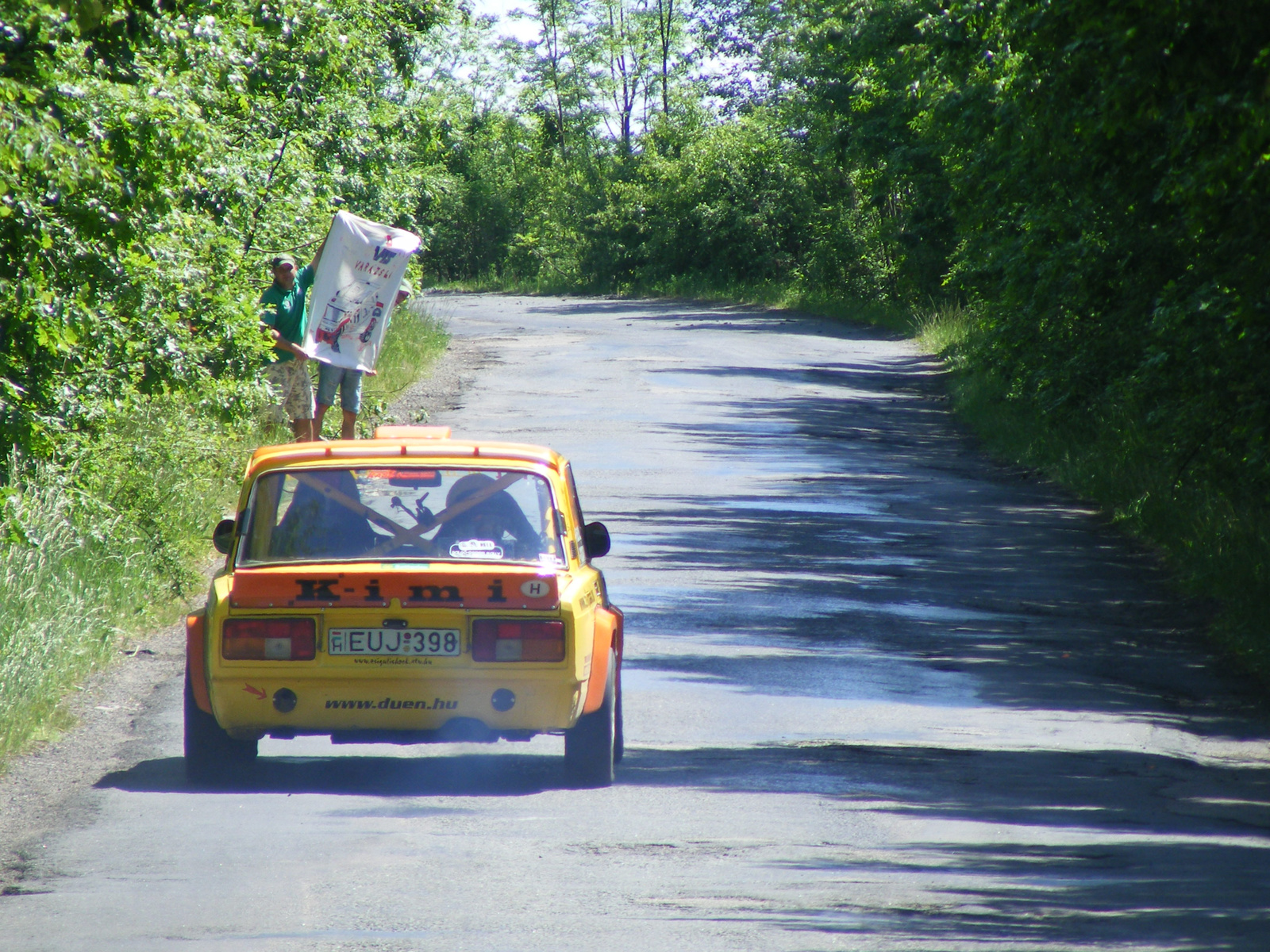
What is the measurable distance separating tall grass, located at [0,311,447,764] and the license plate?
192 cm

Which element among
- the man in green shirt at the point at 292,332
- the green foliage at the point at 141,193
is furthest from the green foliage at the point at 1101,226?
the man in green shirt at the point at 292,332

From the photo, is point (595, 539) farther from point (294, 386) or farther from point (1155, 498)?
point (1155, 498)

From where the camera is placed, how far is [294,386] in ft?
54.4

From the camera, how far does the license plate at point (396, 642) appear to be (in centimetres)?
711

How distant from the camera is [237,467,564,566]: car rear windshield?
7523 millimetres

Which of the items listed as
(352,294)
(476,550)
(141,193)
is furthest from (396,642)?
(352,294)

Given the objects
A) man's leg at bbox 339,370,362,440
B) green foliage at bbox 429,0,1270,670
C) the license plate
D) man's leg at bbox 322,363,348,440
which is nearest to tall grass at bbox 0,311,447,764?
man's leg at bbox 322,363,348,440

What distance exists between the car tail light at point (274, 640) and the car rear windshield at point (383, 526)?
0.38 meters

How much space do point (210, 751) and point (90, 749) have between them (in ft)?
3.41

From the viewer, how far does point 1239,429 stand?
1192cm

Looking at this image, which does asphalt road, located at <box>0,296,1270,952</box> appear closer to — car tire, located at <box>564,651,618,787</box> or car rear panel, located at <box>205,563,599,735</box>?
car tire, located at <box>564,651,618,787</box>

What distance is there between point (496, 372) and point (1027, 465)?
463 inches

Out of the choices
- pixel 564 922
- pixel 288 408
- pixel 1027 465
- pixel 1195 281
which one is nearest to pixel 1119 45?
pixel 564 922

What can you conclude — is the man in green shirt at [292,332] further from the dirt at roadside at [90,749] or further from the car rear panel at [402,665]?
the car rear panel at [402,665]
